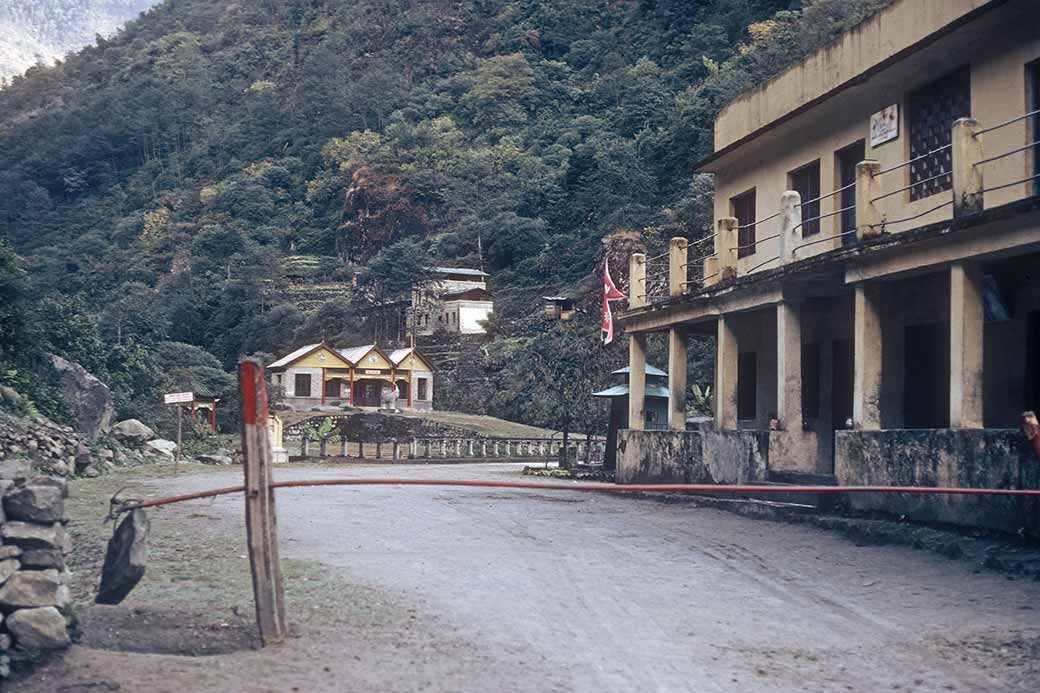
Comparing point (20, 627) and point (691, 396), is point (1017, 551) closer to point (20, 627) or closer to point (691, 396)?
point (20, 627)

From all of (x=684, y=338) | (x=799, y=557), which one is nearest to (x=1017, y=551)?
(x=799, y=557)

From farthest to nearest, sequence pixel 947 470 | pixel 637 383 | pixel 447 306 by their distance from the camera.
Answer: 1. pixel 447 306
2. pixel 637 383
3. pixel 947 470

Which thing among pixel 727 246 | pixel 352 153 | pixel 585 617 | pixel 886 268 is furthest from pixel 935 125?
pixel 352 153

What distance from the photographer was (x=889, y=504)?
13422 millimetres

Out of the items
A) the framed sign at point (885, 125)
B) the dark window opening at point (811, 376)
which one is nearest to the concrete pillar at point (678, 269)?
the dark window opening at point (811, 376)

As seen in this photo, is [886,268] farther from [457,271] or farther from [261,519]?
[457,271]

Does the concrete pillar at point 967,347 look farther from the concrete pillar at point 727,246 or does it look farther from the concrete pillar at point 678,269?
the concrete pillar at point 678,269

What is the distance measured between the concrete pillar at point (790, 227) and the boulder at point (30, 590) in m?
11.9

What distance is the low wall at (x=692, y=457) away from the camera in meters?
16.8

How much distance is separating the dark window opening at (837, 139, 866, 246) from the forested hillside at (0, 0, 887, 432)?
24.1 meters

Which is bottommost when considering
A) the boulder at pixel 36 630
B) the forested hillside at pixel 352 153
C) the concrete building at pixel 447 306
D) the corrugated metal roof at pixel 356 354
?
the boulder at pixel 36 630

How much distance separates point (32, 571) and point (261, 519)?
1.44 m

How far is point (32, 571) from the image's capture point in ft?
24.1

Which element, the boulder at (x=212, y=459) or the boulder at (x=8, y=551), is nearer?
the boulder at (x=8, y=551)
